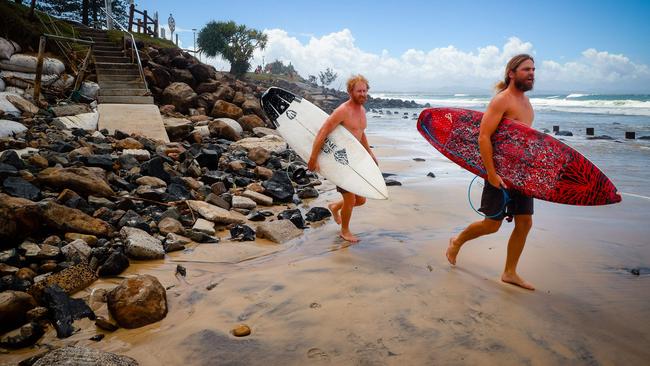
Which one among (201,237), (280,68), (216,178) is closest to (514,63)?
(201,237)

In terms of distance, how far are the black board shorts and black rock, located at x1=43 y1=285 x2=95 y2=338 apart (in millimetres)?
3107

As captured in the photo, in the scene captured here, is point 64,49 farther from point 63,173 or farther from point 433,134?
point 433,134

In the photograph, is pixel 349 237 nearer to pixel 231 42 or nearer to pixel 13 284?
pixel 13 284

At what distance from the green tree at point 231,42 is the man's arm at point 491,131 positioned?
40.7m

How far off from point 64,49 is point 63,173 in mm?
12149

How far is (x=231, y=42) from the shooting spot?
4256cm

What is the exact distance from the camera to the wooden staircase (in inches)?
482

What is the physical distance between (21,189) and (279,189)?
3.27 meters

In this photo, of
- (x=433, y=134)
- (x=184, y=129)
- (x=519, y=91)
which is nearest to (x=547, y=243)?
(x=433, y=134)

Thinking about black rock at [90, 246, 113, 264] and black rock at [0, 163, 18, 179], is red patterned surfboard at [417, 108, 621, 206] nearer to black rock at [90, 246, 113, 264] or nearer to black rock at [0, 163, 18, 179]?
black rock at [90, 246, 113, 264]

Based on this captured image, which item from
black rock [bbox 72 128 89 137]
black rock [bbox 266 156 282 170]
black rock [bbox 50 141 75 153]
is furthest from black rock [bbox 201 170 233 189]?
black rock [bbox 72 128 89 137]

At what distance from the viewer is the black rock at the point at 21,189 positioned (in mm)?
4230

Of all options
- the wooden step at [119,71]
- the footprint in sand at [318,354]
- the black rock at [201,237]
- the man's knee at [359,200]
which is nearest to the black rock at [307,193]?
the man's knee at [359,200]

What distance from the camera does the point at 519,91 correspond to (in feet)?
10.0
